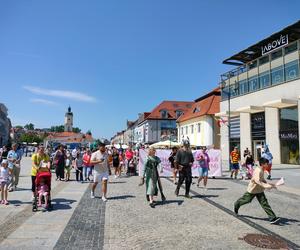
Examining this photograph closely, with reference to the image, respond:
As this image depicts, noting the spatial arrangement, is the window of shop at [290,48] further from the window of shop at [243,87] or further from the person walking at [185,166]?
the person walking at [185,166]

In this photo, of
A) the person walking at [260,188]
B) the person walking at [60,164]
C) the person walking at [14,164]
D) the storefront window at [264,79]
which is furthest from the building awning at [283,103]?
the person walking at [14,164]

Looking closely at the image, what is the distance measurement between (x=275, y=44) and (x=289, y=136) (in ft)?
34.7

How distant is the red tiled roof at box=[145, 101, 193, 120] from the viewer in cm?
7825

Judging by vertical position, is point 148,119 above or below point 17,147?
above

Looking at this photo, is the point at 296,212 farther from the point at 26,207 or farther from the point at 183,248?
the point at 26,207

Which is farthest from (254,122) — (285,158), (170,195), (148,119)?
(148,119)

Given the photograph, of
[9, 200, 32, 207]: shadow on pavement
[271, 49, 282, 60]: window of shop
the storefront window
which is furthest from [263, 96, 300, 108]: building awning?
[9, 200, 32, 207]: shadow on pavement

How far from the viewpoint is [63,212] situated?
328 inches

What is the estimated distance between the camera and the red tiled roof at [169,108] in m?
78.2

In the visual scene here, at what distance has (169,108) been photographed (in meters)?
80.1

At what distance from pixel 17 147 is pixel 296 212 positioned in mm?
9538

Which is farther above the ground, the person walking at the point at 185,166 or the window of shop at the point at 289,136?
the window of shop at the point at 289,136

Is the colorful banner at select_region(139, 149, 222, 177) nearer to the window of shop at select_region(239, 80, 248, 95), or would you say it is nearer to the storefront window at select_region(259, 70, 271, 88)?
the storefront window at select_region(259, 70, 271, 88)

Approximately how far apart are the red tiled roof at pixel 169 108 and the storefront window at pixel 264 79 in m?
44.1
